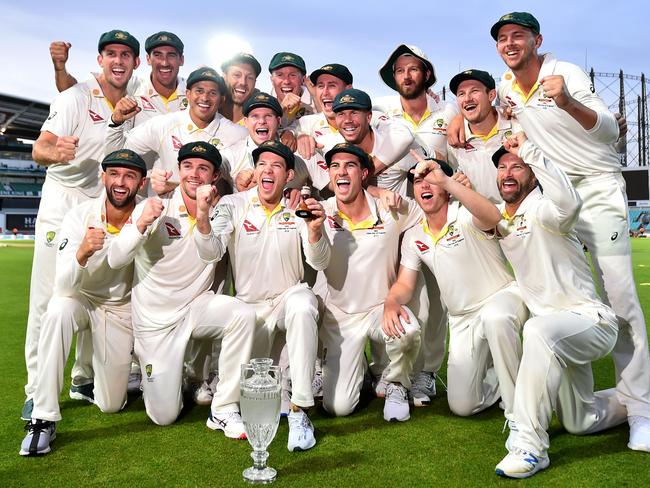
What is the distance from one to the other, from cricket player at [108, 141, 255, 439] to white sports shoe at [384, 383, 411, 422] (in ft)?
3.44

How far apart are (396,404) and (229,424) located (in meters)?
1.17

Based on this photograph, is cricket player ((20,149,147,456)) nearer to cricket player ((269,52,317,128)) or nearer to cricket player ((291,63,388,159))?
cricket player ((291,63,388,159))

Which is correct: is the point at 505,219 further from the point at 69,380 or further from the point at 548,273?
the point at 69,380

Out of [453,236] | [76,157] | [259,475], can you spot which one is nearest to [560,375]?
[453,236]

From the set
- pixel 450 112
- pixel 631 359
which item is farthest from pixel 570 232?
pixel 450 112

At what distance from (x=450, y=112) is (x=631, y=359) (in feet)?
7.89

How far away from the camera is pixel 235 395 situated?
13.6 feet

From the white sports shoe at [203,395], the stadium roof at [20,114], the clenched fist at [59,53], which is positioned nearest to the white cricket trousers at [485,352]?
the white sports shoe at [203,395]

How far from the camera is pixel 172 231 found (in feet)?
14.7

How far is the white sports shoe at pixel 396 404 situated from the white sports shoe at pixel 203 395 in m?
1.36

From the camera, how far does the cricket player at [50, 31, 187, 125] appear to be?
532 cm

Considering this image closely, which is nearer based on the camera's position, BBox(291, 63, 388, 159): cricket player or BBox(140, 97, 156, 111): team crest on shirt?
BBox(291, 63, 388, 159): cricket player

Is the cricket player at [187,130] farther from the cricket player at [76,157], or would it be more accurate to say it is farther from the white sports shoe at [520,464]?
the white sports shoe at [520,464]

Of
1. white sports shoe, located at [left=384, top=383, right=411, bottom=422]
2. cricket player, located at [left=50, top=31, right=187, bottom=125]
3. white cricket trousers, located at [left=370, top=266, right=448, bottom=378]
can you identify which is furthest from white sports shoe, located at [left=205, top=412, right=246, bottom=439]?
cricket player, located at [left=50, top=31, right=187, bottom=125]
